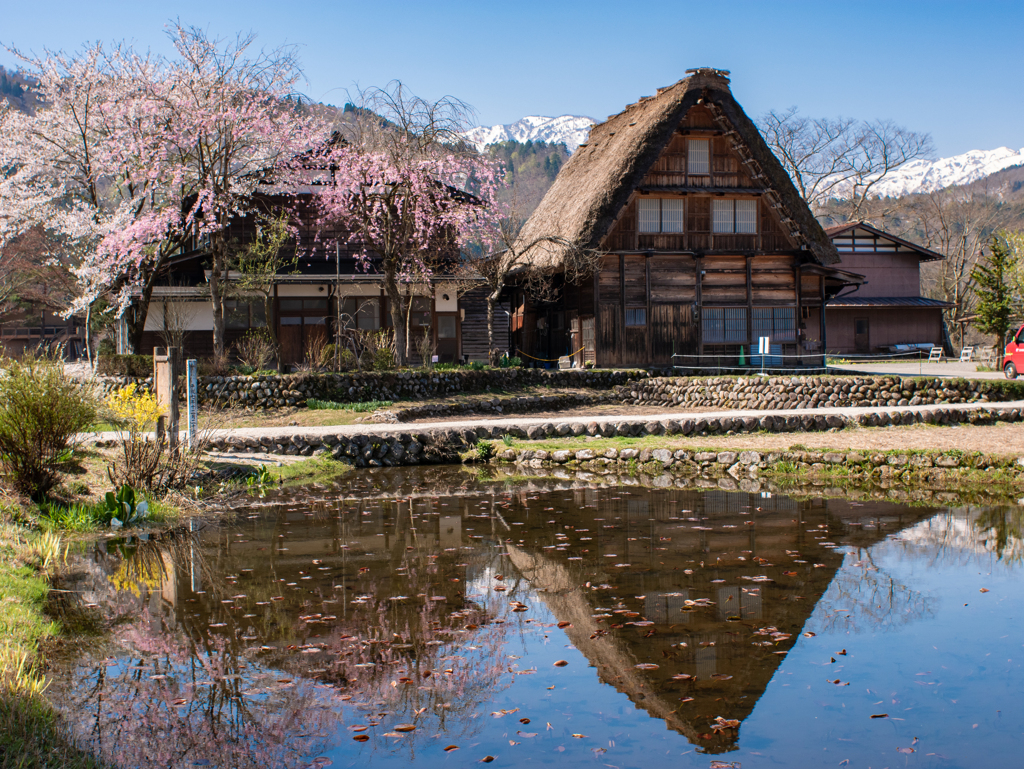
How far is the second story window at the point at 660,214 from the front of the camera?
28953 mm

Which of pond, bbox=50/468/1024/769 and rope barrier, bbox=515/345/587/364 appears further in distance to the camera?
rope barrier, bbox=515/345/587/364

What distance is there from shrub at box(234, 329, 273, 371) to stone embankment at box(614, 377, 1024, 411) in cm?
1165

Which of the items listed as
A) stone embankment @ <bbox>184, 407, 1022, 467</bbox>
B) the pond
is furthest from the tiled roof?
the pond

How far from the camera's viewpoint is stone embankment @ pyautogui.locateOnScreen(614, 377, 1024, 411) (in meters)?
19.7

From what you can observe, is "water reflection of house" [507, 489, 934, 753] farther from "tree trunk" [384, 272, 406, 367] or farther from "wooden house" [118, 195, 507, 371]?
"wooden house" [118, 195, 507, 371]

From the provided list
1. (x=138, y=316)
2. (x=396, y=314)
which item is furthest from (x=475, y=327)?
(x=138, y=316)

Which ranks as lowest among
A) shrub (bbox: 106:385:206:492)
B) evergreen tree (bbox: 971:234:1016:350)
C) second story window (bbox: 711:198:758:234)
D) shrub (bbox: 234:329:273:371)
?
shrub (bbox: 106:385:206:492)

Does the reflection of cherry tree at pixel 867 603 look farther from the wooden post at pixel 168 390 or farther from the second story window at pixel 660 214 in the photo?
the second story window at pixel 660 214

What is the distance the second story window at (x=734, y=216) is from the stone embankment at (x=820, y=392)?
25.5 ft

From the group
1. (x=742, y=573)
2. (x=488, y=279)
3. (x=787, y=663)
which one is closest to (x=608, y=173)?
(x=488, y=279)

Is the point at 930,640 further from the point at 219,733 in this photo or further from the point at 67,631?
the point at 67,631

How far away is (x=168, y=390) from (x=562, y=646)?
8952 millimetres

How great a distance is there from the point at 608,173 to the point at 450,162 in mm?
6161

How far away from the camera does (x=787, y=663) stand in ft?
18.4
